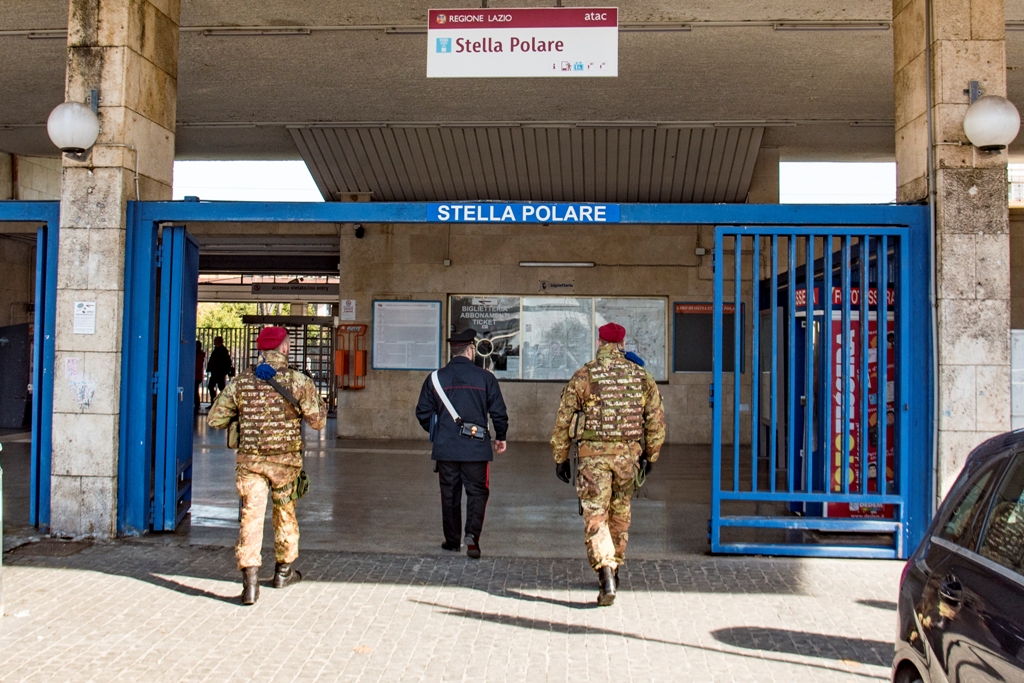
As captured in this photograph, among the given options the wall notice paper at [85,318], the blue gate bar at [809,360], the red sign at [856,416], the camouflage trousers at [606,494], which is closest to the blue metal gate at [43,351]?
the wall notice paper at [85,318]

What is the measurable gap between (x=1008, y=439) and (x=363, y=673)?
280cm

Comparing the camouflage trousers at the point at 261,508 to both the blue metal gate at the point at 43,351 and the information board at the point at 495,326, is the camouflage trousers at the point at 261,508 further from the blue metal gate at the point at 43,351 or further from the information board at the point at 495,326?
the information board at the point at 495,326

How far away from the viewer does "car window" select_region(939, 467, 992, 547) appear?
2.84 metres

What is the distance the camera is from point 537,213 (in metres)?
6.46

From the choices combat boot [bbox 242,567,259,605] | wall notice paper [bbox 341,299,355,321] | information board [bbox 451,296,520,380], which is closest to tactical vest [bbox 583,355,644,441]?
combat boot [bbox 242,567,259,605]

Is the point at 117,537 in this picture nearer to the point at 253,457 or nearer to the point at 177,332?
the point at 177,332

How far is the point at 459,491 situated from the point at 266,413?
64.8 inches

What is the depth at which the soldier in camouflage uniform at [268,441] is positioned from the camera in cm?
512

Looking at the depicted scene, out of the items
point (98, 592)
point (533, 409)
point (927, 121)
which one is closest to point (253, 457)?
point (98, 592)

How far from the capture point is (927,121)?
20.3 feet

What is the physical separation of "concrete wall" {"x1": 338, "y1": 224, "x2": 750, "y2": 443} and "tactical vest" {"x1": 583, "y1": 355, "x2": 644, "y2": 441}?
7.66m

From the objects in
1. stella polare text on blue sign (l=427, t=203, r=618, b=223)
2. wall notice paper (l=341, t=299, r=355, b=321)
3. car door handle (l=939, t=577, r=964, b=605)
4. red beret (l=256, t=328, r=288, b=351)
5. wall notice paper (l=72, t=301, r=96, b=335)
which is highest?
stella polare text on blue sign (l=427, t=203, r=618, b=223)

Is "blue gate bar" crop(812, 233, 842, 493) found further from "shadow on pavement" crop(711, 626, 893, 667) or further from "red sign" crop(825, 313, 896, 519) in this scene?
"shadow on pavement" crop(711, 626, 893, 667)

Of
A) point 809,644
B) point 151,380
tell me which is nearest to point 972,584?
point 809,644
